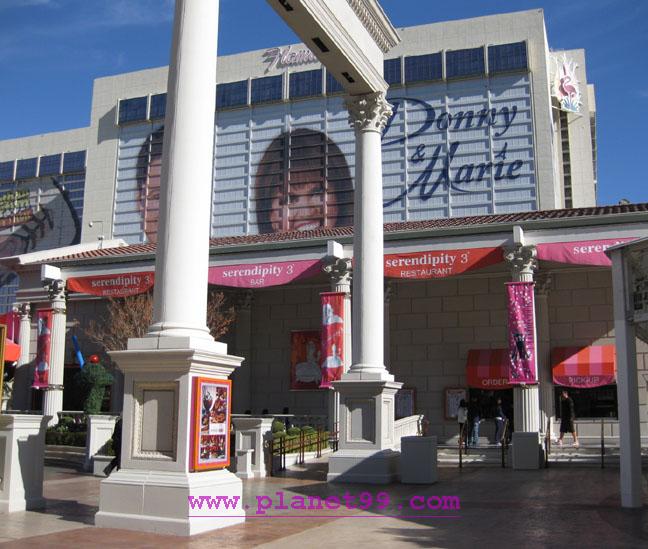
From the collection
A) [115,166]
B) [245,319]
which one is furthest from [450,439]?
[115,166]

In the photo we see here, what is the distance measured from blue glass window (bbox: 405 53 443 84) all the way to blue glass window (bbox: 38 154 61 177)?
39.0 m

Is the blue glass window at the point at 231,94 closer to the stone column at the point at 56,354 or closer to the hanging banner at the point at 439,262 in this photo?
the stone column at the point at 56,354

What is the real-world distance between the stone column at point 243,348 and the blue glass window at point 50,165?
53719 mm

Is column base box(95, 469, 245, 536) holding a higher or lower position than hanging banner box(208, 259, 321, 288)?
lower

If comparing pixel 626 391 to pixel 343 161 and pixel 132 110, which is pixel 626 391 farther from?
pixel 132 110

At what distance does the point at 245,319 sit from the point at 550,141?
32214 mm

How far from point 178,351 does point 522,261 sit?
16650mm

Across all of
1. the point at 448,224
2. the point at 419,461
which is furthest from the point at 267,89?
the point at 419,461

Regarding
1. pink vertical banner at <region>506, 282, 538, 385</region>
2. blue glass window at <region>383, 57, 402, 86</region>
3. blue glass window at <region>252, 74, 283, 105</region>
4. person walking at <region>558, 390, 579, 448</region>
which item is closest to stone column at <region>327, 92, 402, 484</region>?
pink vertical banner at <region>506, 282, 538, 385</region>

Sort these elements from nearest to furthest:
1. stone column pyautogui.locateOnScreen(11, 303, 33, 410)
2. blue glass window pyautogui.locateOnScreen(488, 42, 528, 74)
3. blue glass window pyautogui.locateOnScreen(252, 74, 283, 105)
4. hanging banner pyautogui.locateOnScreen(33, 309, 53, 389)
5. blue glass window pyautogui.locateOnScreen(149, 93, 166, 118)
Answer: hanging banner pyautogui.locateOnScreen(33, 309, 53, 389) < stone column pyautogui.locateOnScreen(11, 303, 33, 410) < blue glass window pyautogui.locateOnScreen(488, 42, 528, 74) < blue glass window pyautogui.locateOnScreen(252, 74, 283, 105) < blue glass window pyautogui.locateOnScreen(149, 93, 166, 118)

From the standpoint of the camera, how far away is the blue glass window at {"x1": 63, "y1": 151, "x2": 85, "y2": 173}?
255 feet

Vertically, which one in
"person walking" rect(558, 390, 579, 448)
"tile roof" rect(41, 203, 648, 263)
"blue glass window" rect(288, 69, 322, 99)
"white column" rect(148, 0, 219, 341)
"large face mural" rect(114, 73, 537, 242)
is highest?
"blue glass window" rect(288, 69, 322, 99)

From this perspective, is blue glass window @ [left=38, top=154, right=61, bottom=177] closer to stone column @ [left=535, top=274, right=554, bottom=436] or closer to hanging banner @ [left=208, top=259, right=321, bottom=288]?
hanging banner @ [left=208, top=259, right=321, bottom=288]

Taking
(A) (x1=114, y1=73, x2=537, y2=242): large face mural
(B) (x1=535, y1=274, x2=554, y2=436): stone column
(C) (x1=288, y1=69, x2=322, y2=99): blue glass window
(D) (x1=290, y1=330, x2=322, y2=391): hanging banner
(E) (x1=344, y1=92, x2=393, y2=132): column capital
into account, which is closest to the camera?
(E) (x1=344, y1=92, x2=393, y2=132): column capital
